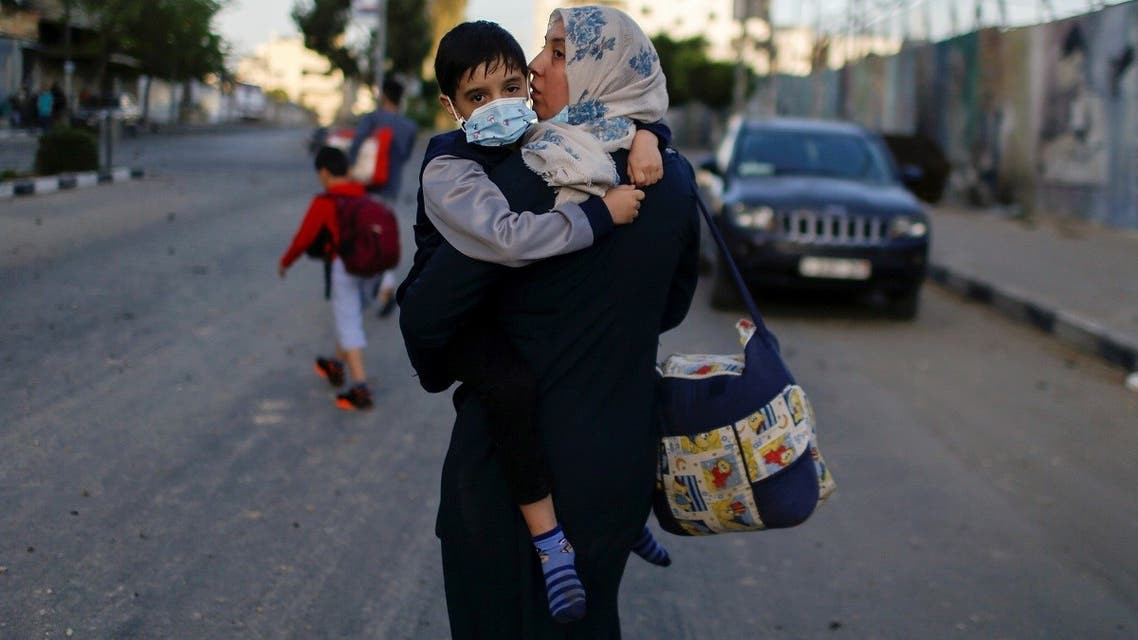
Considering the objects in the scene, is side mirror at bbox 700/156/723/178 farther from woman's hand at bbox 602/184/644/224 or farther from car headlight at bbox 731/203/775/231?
woman's hand at bbox 602/184/644/224

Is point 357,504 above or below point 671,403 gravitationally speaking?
below

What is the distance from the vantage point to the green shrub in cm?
1981

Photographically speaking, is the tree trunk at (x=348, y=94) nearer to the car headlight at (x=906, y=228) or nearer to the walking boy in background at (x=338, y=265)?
the car headlight at (x=906, y=228)

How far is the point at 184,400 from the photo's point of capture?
6.66m

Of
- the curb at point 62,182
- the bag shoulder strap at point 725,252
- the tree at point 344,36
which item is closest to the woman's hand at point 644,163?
the bag shoulder strap at point 725,252

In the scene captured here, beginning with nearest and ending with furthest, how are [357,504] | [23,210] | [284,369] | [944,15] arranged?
[357,504] → [284,369] → [23,210] → [944,15]

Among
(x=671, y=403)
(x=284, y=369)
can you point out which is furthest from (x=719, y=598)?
(x=284, y=369)

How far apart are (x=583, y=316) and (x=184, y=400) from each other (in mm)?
4868

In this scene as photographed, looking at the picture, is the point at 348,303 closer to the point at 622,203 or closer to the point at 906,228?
the point at 622,203

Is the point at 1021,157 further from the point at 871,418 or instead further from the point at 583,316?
the point at 583,316

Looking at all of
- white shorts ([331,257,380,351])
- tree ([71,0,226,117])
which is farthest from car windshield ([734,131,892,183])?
tree ([71,0,226,117])

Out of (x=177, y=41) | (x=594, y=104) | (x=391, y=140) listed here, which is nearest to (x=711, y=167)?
(x=391, y=140)

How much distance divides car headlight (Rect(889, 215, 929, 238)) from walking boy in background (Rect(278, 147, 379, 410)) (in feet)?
17.0

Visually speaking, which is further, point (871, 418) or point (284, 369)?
point (284, 369)
